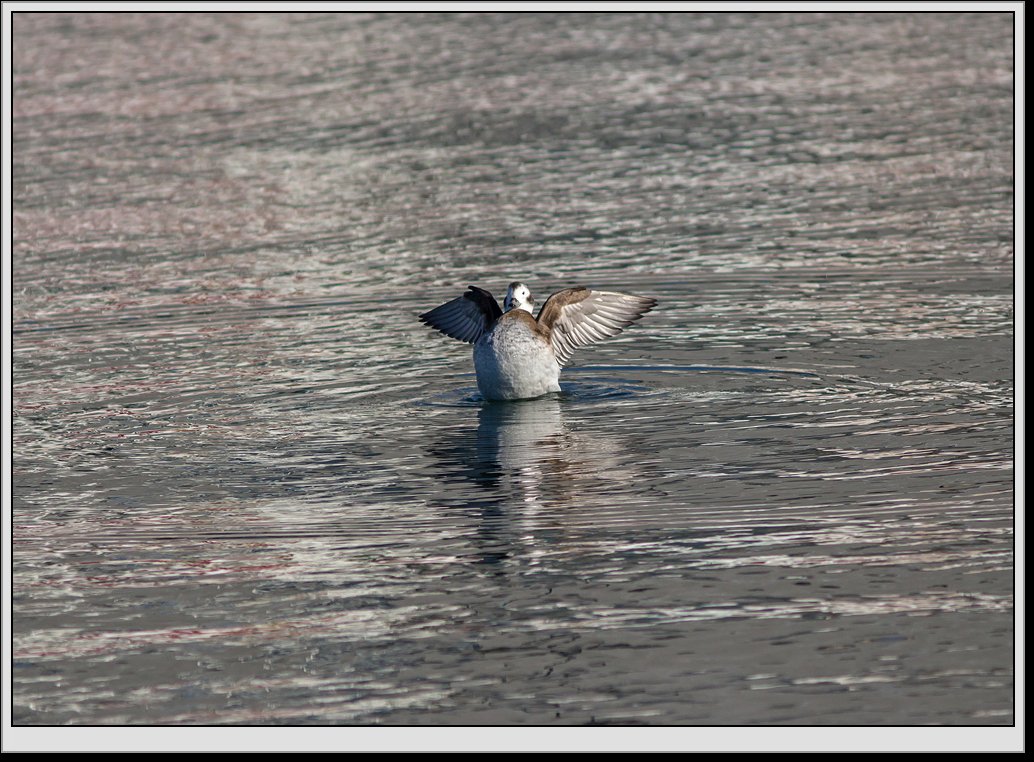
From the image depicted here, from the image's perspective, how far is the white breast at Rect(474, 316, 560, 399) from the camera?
1458 cm

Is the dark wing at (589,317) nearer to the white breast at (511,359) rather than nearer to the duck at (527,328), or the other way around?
the duck at (527,328)

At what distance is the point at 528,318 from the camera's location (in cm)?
1478

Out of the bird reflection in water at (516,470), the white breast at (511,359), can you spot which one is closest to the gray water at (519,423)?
the bird reflection in water at (516,470)

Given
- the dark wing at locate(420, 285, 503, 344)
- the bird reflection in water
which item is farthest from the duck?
the bird reflection in water

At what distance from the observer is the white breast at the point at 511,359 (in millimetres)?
14578

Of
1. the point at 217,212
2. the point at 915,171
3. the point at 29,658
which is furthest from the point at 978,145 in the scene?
the point at 29,658

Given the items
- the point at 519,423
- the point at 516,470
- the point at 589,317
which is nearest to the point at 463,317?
the point at 589,317

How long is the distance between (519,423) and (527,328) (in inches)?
38.4

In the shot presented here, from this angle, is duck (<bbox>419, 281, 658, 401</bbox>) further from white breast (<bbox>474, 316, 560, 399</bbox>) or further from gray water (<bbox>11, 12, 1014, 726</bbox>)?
gray water (<bbox>11, 12, 1014, 726</bbox>)

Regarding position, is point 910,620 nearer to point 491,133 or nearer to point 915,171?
point 915,171

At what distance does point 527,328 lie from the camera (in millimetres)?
14664

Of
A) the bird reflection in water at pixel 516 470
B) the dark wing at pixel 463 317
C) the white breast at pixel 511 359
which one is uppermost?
the dark wing at pixel 463 317

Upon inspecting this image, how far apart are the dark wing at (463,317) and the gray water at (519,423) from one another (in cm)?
45

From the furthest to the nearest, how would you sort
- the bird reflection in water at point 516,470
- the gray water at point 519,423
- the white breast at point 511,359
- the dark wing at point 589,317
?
1. the dark wing at point 589,317
2. the white breast at point 511,359
3. the bird reflection in water at point 516,470
4. the gray water at point 519,423
